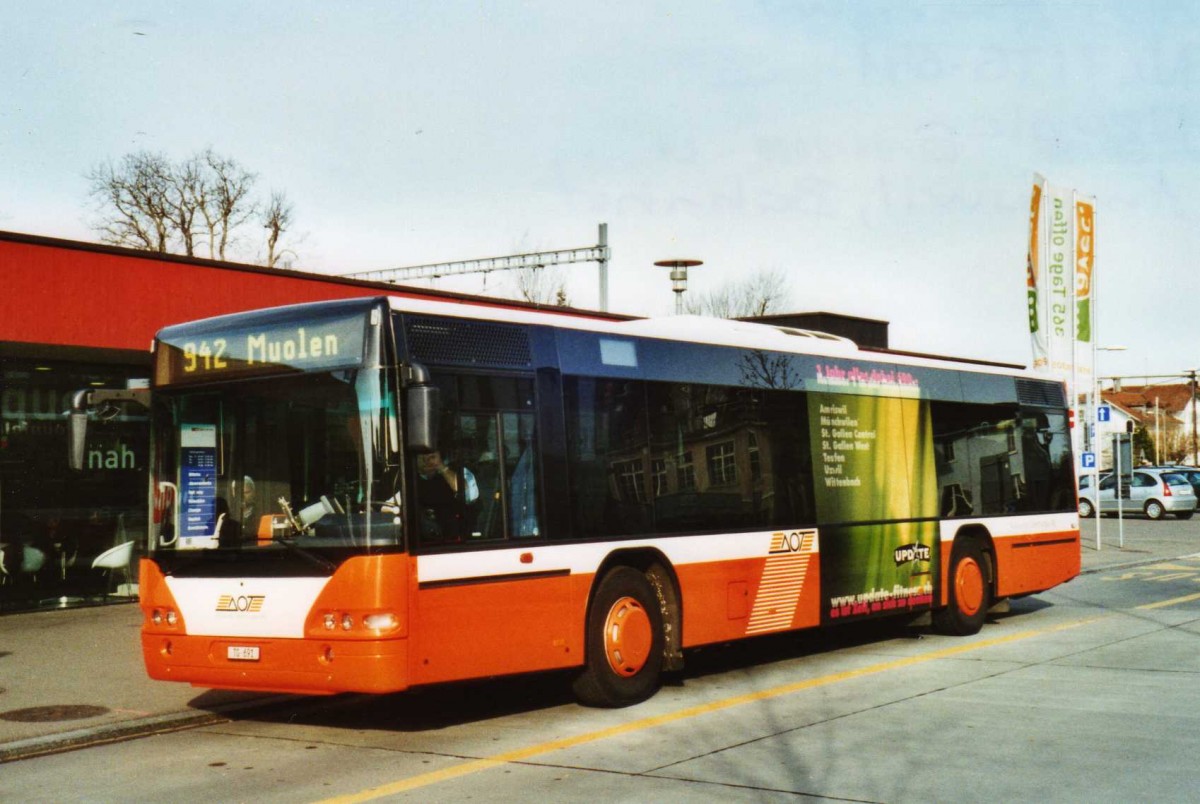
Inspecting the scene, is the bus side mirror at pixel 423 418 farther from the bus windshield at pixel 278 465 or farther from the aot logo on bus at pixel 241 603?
the aot logo on bus at pixel 241 603

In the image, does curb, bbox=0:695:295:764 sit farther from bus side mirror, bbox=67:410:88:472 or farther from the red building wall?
the red building wall

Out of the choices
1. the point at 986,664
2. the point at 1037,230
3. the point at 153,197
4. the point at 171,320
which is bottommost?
the point at 986,664

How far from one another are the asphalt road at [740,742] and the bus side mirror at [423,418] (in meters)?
1.90

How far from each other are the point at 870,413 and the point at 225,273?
8389mm

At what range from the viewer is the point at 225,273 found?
1714cm

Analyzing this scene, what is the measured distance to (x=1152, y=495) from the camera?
45.5 metres

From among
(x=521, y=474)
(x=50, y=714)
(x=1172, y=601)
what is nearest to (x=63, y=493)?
(x=50, y=714)

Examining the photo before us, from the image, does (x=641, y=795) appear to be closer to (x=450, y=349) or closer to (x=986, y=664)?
(x=450, y=349)

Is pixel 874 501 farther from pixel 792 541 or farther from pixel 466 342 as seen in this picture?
pixel 466 342

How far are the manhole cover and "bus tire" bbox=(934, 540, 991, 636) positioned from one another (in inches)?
340

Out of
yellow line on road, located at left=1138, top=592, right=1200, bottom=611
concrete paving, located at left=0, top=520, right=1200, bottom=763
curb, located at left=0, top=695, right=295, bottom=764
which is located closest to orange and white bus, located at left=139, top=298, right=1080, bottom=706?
Result: curb, located at left=0, top=695, right=295, bottom=764

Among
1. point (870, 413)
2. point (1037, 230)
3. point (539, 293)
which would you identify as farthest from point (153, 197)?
point (870, 413)

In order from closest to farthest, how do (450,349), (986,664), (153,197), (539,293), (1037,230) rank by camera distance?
1. (450,349)
2. (986,664)
3. (1037,230)
4. (153,197)
5. (539,293)

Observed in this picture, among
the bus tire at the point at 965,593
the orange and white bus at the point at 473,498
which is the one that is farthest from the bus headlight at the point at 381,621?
the bus tire at the point at 965,593
